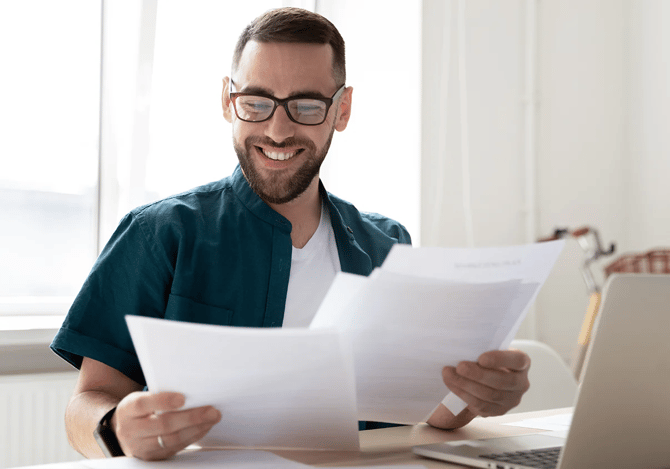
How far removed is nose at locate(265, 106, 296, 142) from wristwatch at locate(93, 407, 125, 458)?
0.59 m

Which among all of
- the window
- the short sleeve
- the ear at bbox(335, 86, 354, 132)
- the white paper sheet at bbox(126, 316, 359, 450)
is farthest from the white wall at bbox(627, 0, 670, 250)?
the white paper sheet at bbox(126, 316, 359, 450)

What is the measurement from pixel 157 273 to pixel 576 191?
8.21 feet

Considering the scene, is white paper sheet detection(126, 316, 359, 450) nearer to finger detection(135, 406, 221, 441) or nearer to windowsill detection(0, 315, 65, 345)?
finger detection(135, 406, 221, 441)

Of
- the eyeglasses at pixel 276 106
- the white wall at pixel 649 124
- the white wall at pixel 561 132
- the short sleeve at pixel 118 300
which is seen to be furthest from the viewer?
the white wall at pixel 649 124

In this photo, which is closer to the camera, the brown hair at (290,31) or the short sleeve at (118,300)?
the short sleeve at (118,300)

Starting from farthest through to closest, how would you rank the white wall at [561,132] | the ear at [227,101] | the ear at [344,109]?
the white wall at [561,132] → the ear at [344,109] → the ear at [227,101]

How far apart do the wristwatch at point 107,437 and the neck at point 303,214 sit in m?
0.58

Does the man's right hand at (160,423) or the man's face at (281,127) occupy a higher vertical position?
the man's face at (281,127)

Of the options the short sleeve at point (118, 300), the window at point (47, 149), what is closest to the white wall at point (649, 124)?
the window at point (47, 149)

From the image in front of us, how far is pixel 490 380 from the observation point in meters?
0.87

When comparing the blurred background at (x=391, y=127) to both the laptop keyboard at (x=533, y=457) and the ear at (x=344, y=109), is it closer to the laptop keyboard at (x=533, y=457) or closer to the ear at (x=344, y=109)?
the ear at (x=344, y=109)

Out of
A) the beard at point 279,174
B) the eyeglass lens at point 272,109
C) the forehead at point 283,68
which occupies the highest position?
the forehead at point 283,68

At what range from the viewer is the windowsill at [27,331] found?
181 centimetres

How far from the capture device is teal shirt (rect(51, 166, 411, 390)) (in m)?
1.07
